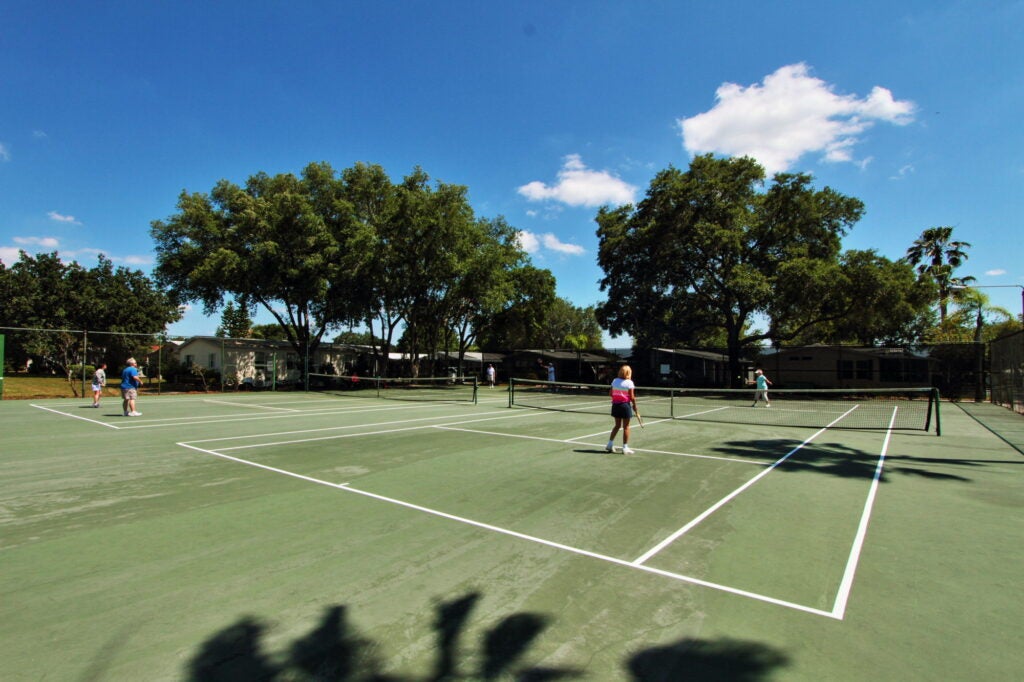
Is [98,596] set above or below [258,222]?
below

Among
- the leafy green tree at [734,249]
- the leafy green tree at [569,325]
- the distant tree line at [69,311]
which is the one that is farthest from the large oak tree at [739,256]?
the leafy green tree at [569,325]

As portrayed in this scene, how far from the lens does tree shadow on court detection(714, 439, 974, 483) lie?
8523 mm

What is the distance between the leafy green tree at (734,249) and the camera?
90.6 feet

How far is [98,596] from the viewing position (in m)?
3.91

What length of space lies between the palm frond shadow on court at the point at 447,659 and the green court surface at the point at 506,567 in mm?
16

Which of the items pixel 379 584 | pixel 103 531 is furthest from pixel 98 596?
pixel 379 584

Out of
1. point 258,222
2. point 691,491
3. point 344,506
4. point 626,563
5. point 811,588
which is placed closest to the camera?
point 811,588

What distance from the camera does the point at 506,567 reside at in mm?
4523

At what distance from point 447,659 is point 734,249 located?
100 feet

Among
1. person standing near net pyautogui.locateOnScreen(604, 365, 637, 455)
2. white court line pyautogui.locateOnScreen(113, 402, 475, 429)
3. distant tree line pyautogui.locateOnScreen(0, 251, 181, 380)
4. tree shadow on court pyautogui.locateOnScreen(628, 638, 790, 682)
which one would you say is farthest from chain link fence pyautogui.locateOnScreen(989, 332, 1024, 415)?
distant tree line pyautogui.locateOnScreen(0, 251, 181, 380)

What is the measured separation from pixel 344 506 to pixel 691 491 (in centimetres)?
493

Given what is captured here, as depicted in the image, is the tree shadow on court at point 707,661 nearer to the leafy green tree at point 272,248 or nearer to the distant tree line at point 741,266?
the distant tree line at point 741,266

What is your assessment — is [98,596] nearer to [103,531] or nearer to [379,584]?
[103,531]

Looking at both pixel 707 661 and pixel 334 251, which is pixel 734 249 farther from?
pixel 707 661
